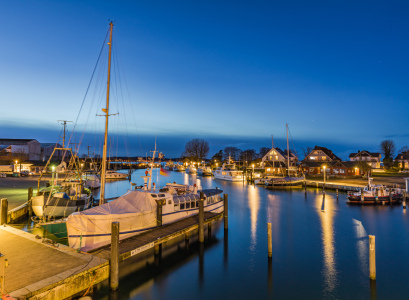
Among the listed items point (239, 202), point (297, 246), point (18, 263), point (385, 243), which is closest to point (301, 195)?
point (239, 202)

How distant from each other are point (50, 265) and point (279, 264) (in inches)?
515

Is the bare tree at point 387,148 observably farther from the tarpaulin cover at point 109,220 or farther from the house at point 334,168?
the tarpaulin cover at point 109,220

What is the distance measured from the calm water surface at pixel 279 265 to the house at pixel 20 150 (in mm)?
94231

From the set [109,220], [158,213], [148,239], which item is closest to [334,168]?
[158,213]

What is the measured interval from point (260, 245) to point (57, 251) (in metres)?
14.5

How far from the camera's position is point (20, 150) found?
89750mm

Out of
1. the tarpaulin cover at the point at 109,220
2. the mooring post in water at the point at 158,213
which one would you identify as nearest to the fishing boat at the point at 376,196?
the mooring post in water at the point at 158,213

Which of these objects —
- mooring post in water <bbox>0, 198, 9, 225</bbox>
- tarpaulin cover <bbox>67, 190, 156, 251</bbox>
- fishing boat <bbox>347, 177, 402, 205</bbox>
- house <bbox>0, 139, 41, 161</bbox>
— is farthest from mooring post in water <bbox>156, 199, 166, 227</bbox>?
house <bbox>0, 139, 41, 161</bbox>

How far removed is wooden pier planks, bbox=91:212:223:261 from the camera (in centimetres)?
1256

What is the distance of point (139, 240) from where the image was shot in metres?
14.6

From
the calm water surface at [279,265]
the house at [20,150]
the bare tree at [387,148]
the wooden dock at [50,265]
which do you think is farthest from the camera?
the bare tree at [387,148]

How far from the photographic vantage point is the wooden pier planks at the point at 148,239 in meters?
12.6

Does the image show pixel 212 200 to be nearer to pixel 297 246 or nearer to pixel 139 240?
pixel 297 246

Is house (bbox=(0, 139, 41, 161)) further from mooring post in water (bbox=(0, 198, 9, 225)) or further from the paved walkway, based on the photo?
the paved walkway
